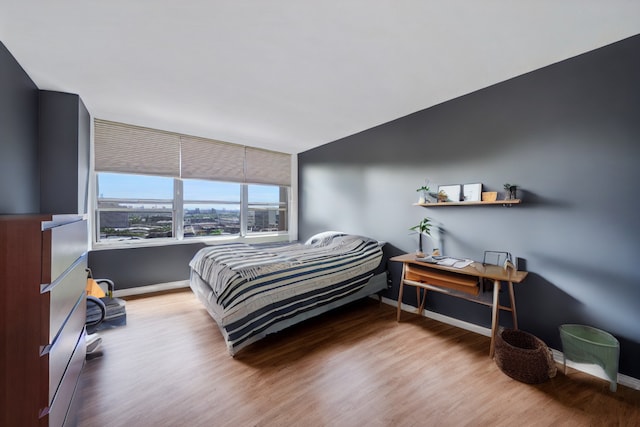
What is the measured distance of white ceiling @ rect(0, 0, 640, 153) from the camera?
158 centimetres

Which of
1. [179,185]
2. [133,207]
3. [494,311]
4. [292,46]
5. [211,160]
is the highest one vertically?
[292,46]

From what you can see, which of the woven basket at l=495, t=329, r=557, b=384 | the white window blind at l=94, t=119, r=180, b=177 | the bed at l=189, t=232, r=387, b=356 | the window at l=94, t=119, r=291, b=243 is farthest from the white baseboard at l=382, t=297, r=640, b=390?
the white window blind at l=94, t=119, r=180, b=177

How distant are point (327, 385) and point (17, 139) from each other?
324 centimetres

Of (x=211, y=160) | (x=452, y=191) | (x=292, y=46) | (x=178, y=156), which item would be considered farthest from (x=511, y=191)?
(x=178, y=156)

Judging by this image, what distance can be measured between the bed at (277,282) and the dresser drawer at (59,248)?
42.7 inches

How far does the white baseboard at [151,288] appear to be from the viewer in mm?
3509

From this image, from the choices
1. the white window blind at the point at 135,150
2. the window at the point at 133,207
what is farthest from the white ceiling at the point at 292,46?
the window at the point at 133,207

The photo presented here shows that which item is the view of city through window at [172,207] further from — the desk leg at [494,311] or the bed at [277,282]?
the desk leg at [494,311]

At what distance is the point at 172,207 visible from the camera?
4.03 metres

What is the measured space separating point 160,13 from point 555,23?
8.53 feet

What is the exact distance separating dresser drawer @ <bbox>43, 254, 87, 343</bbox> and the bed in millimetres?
986

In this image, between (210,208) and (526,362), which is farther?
(210,208)

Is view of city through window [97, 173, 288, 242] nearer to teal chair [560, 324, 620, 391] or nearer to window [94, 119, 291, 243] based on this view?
window [94, 119, 291, 243]

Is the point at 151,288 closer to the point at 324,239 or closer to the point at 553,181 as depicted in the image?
the point at 324,239
